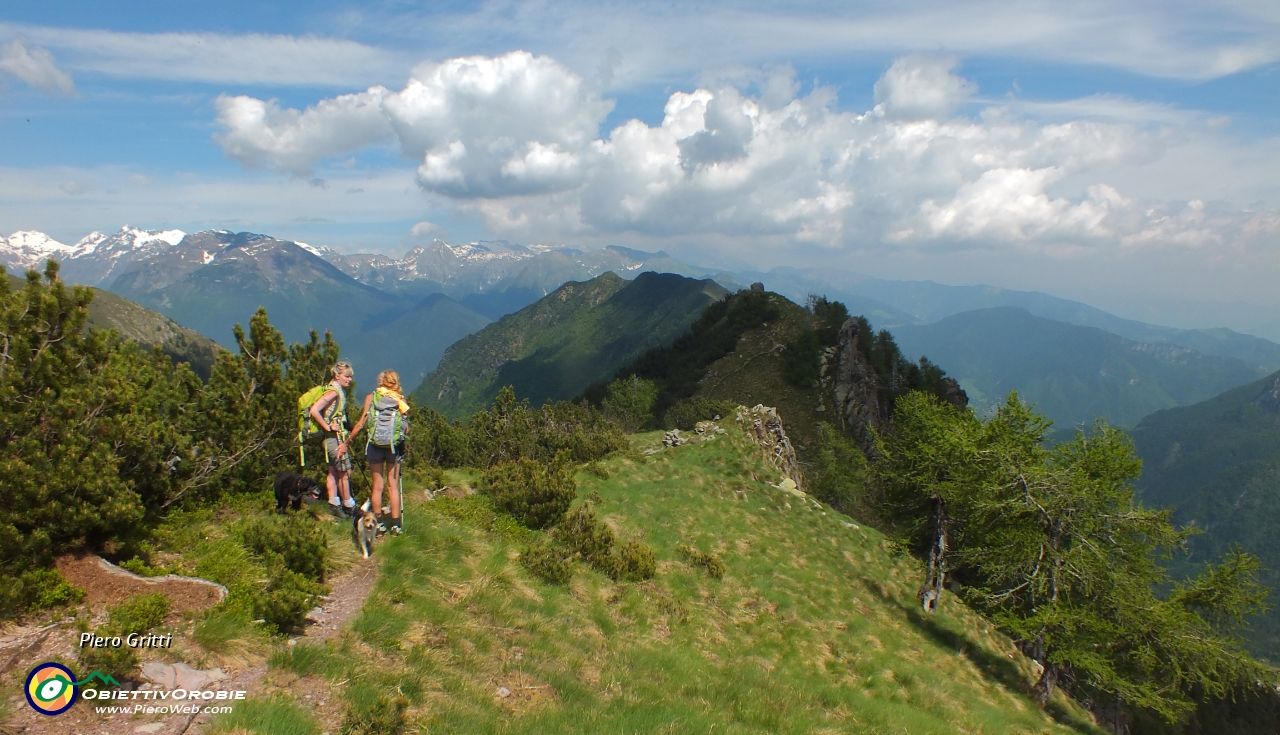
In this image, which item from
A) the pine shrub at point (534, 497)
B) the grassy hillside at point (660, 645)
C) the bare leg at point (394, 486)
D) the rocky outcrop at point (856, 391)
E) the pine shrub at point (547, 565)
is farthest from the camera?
the rocky outcrop at point (856, 391)

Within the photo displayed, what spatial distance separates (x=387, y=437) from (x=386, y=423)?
288 millimetres

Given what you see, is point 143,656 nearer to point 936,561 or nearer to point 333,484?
point 333,484

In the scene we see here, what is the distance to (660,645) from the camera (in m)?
12.4

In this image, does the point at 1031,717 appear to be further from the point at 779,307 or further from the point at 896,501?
the point at 779,307

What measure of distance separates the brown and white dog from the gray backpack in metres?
1.43

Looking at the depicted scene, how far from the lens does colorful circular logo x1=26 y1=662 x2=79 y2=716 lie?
5.41 metres

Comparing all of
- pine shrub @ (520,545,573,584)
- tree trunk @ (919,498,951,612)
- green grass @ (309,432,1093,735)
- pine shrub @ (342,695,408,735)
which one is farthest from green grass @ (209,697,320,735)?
tree trunk @ (919,498,951,612)

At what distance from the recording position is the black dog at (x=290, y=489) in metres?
A: 11.2

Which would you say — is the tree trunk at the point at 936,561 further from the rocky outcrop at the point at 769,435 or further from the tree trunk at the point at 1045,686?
the rocky outcrop at the point at 769,435

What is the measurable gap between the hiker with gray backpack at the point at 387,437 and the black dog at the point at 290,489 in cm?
123

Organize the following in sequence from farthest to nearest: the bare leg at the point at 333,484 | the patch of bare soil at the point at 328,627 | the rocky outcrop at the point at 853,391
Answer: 1. the rocky outcrop at the point at 853,391
2. the bare leg at the point at 333,484
3. the patch of bare soil at the point at 328,627

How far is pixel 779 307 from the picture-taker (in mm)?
114938

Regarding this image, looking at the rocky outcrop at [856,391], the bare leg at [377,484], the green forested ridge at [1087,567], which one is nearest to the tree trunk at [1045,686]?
the green forested ridge at [1087,567]

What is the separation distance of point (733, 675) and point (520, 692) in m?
5.26
